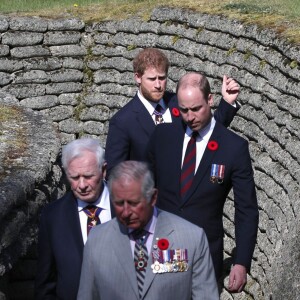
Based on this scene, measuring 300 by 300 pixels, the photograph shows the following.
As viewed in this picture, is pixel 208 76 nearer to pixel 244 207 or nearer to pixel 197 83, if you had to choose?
pixel 244 207

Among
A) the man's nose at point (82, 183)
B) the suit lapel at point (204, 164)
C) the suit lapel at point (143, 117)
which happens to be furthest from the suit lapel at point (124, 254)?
the suit lapel at point (143, 117)

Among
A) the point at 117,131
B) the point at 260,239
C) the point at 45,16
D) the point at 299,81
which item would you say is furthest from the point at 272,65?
the point at 45,16

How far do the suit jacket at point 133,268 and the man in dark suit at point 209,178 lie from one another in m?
1.15

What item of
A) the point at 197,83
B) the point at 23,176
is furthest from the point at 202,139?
the point at 23,176

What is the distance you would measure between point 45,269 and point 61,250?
0.14 meters

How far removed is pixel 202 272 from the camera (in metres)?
5.60

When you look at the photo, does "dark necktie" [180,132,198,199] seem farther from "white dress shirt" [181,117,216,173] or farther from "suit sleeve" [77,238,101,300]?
"suit sleeve" [77,238,101,300]

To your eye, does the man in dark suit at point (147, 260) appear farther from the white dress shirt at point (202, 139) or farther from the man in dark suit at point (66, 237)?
the white dress shirt at point (202, 139)

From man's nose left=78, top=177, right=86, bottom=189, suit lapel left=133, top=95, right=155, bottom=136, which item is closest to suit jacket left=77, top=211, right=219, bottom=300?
man's nose left=78, top=177, right=86, bottom=189

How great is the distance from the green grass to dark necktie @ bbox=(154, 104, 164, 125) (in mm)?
1846

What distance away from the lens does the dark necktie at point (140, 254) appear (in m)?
5.55

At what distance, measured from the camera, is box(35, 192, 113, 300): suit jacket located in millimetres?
6211

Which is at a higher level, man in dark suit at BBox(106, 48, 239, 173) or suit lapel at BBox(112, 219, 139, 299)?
man in dark suit at BBox(106, 48, 239, 173)

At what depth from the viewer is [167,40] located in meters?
11.8
